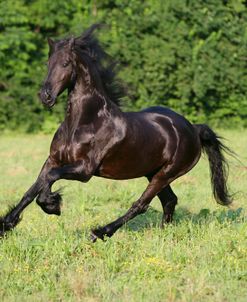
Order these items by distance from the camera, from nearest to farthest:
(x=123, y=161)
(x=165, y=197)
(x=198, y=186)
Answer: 1. (x=123, y=161)
2. (x=165, y=197)
3. (x=198, y=186)

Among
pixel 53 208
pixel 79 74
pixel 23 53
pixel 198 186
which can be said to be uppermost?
pixel 79 74

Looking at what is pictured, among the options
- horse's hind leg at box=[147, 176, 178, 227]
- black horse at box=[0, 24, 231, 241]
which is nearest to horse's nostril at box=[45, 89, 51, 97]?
black horse at box=[0, 24, 231, 241]

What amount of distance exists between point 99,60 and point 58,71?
2.06 ft

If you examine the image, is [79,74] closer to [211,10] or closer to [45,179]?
[45,179]

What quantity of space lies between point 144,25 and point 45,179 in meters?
13.4

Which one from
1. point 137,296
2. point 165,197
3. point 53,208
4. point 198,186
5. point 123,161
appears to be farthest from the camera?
point 198,186

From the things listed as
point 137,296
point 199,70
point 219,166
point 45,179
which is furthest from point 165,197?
point 199,70

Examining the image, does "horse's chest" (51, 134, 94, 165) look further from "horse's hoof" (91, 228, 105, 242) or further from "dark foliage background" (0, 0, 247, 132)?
"dark foliage background" (0, 0, 247, 132)

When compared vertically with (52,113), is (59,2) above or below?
above

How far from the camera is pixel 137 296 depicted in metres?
5.13

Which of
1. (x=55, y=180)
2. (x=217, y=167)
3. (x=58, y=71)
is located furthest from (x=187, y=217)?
(x=58, y=71)

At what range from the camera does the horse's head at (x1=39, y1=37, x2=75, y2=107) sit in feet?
21.1

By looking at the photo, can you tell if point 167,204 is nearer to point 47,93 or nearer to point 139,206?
point 139,206

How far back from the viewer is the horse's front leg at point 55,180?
6.45 metres
